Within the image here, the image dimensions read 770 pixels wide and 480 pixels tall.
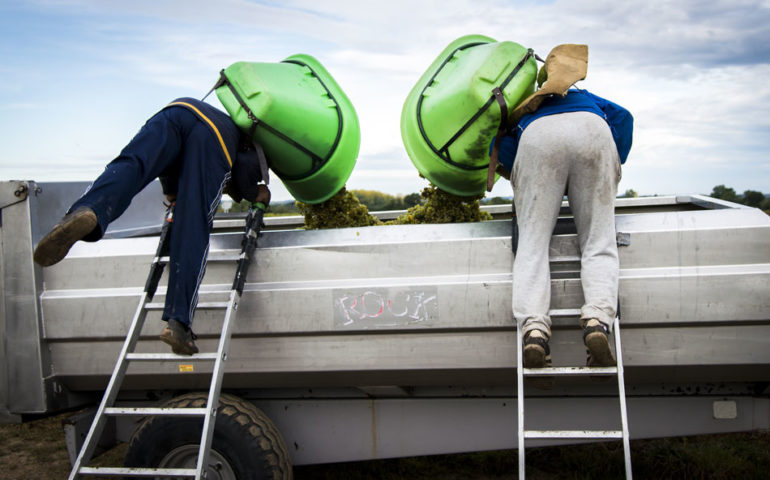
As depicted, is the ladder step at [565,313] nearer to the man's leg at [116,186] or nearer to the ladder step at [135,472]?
the ladder step at [135,472]

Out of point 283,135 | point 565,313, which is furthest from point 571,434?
point 283,135

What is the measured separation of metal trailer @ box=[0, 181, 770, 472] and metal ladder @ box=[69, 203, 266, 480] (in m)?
0.12

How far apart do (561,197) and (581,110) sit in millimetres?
445

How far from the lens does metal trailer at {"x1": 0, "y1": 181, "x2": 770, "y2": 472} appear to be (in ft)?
10.1

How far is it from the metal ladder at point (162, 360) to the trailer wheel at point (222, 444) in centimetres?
14

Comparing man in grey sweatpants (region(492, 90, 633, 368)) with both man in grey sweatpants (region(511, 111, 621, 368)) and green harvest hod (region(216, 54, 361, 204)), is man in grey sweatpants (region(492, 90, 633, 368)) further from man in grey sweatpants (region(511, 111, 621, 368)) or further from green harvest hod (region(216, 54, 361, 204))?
green harvest hod (region(216, 54, 361, 204))

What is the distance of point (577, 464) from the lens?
4273mm

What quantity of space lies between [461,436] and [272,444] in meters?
0.98

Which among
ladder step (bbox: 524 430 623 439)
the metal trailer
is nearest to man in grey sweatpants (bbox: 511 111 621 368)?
the metal trailer

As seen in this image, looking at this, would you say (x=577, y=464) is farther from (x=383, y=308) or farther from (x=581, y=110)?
(x=581, y=110)

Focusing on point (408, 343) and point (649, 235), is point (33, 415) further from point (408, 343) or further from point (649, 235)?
point (649, 235)

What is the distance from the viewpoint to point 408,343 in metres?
3.22

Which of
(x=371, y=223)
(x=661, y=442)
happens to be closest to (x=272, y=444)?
(x=371, y=223)

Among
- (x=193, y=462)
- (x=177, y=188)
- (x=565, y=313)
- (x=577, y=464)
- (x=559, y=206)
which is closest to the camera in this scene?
(x=565, y=313)
